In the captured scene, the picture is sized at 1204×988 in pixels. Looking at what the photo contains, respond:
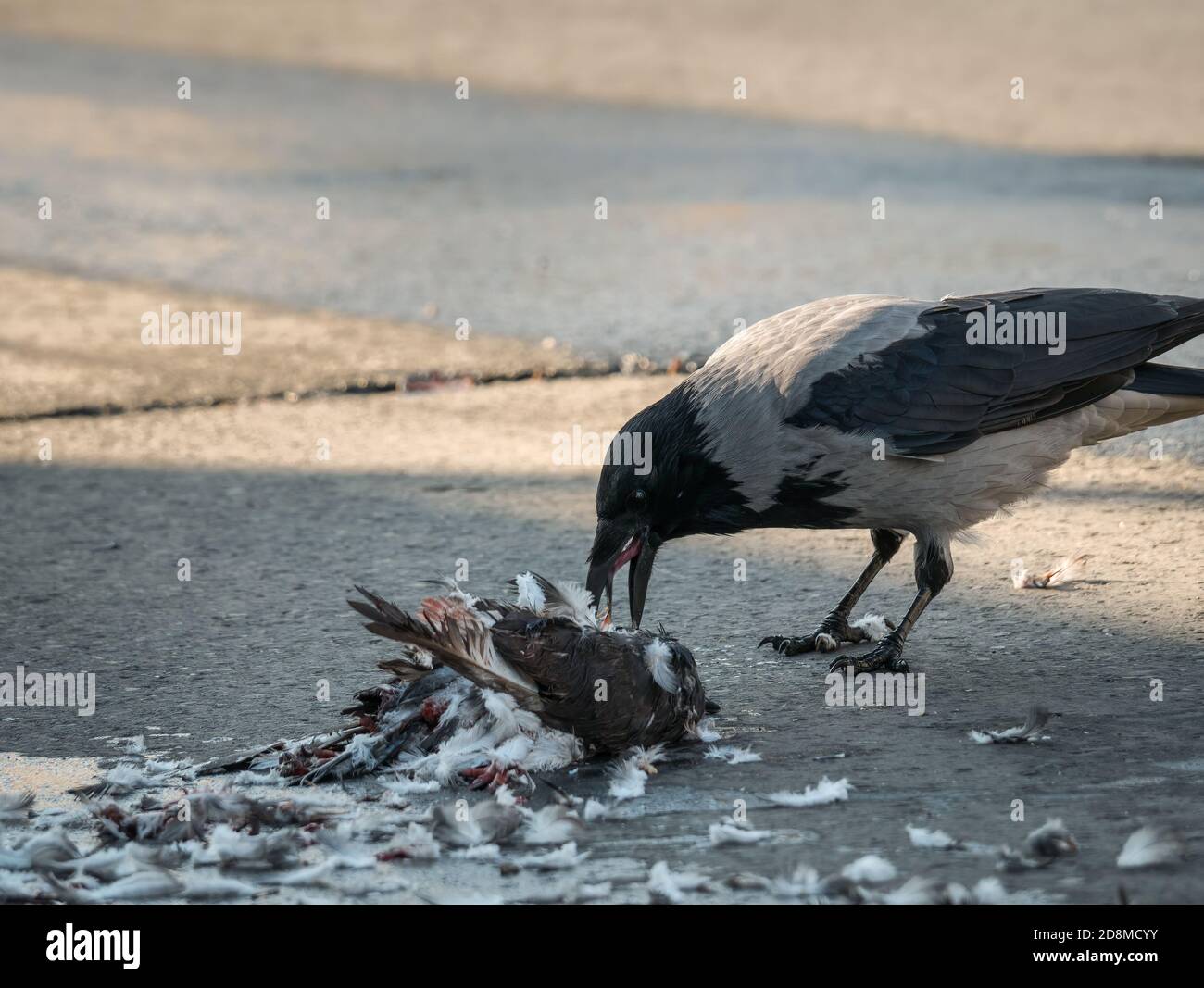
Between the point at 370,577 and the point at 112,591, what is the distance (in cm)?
88

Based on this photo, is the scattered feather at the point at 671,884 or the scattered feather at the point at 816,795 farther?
the scattered feather at the point at 816,795

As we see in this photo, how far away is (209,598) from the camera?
5.51 metres

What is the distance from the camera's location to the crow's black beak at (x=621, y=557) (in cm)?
468

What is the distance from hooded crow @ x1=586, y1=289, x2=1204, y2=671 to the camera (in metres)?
4.64

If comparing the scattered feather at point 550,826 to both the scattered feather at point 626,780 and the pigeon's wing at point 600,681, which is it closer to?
the scattered feather at point 626,780

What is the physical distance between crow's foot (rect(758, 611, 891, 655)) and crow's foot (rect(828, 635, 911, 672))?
0.18m

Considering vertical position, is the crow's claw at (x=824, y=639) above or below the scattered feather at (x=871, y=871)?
above

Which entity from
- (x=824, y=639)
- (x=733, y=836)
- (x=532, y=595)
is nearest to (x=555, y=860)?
(x=733, y=836)

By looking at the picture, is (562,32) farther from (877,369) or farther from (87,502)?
(877,369)

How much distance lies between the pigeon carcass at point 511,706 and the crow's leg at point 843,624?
0.81m

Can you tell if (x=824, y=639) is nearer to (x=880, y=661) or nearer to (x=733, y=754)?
(x=880, y=661)

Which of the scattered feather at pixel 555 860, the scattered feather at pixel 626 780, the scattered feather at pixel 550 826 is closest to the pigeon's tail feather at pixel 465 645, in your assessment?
the scattered feather at pixel 626 780

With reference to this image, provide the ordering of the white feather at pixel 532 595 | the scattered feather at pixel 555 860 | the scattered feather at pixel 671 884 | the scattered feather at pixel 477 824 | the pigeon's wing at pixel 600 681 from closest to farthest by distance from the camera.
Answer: the scattered feather at pixel 671 884
the scattered feather at pixel 555 860
the scattered feather at pixel 477 824
the pigeon's wing at pixel 600 681
the white feather at pixel 532 595

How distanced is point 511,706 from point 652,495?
0.86m
